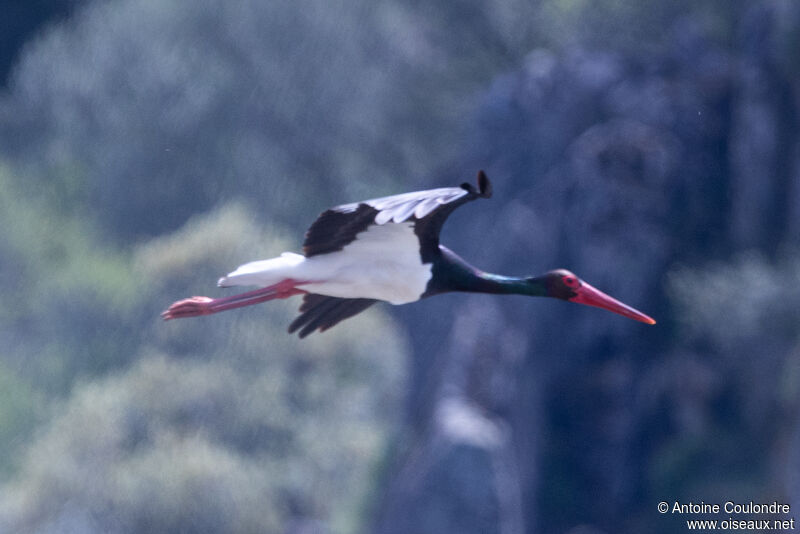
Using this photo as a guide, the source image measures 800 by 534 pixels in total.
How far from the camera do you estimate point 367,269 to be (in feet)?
14.5

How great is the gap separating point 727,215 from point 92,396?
21.4 feet

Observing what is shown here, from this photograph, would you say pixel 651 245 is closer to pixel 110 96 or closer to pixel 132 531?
pixel 132 531

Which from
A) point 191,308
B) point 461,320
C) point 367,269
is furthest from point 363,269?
point 461,320

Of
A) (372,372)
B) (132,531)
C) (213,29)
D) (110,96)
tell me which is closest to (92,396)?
(132,531)

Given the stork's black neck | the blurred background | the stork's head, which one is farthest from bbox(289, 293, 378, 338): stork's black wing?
the blurred background

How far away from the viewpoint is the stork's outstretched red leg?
14.7ft

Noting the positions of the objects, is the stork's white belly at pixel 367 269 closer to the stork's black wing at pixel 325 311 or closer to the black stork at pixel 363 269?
the black stork at pixel 363 269

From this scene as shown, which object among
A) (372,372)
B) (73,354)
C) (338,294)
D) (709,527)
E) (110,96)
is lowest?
(709,527)

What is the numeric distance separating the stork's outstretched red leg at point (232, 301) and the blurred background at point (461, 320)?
5935mm

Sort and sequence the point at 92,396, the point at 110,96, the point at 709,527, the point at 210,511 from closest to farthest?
the point at 210,511 → the point at 92,396 → the point at 709,527 → the point at 110,96

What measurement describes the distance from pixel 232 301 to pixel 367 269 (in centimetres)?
53

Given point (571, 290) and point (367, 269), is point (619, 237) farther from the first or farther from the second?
point (367, 269)

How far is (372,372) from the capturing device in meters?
12.7

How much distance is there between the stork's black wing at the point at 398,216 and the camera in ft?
11.8
